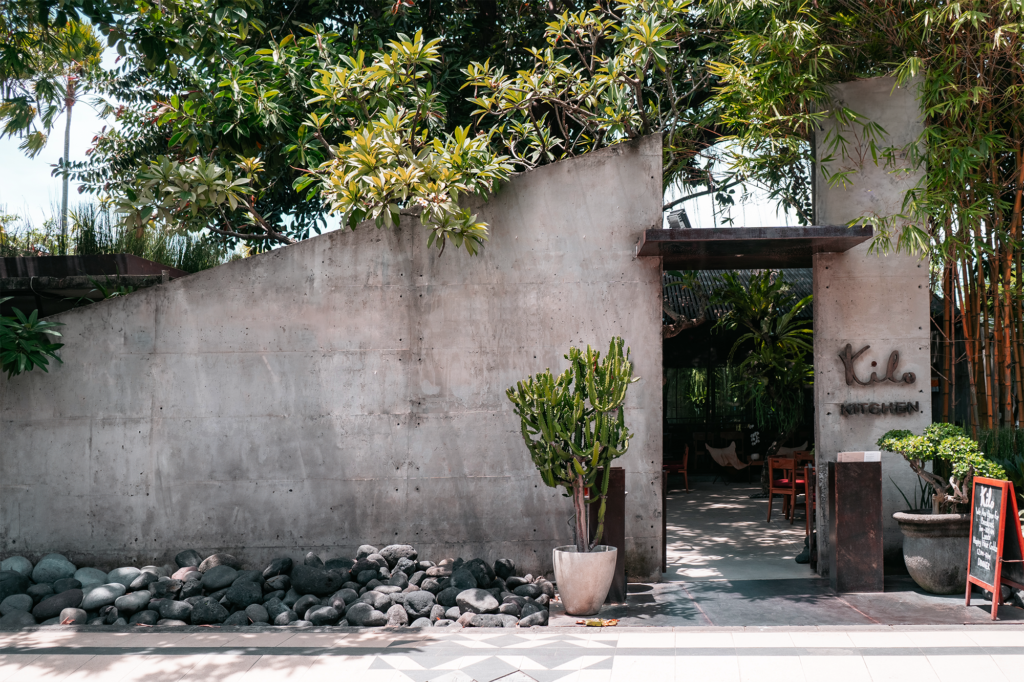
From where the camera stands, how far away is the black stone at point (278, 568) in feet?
20.6

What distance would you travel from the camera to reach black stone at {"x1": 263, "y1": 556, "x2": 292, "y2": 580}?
6.29 metres

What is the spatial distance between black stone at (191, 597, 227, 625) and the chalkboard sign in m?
5.40

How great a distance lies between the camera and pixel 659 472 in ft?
21.9

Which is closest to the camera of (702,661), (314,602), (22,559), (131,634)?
(702,661)

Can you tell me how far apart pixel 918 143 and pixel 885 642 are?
4.26m

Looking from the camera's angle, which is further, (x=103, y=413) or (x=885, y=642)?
(x=103, y=413)

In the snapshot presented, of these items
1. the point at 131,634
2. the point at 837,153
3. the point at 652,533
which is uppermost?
the point at 837,153

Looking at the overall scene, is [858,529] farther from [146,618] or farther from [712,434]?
[712,434]

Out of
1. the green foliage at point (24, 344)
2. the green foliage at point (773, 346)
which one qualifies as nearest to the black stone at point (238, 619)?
the green foliage at point (24, 344)

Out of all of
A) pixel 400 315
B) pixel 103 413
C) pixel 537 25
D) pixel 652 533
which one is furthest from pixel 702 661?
pixel 537 25

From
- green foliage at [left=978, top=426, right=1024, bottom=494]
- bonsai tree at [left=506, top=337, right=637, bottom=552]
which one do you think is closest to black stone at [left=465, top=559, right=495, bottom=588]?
bonsai tree at [left=506, top=337, right=637, bottom=552]

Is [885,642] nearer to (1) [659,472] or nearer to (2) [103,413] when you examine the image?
(1) [659,472]

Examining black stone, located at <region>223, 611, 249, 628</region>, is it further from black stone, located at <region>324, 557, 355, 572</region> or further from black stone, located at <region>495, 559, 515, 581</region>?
black stone, located at <region>495, 559, 515, 581</region>

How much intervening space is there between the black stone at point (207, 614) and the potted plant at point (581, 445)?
2.46 m
